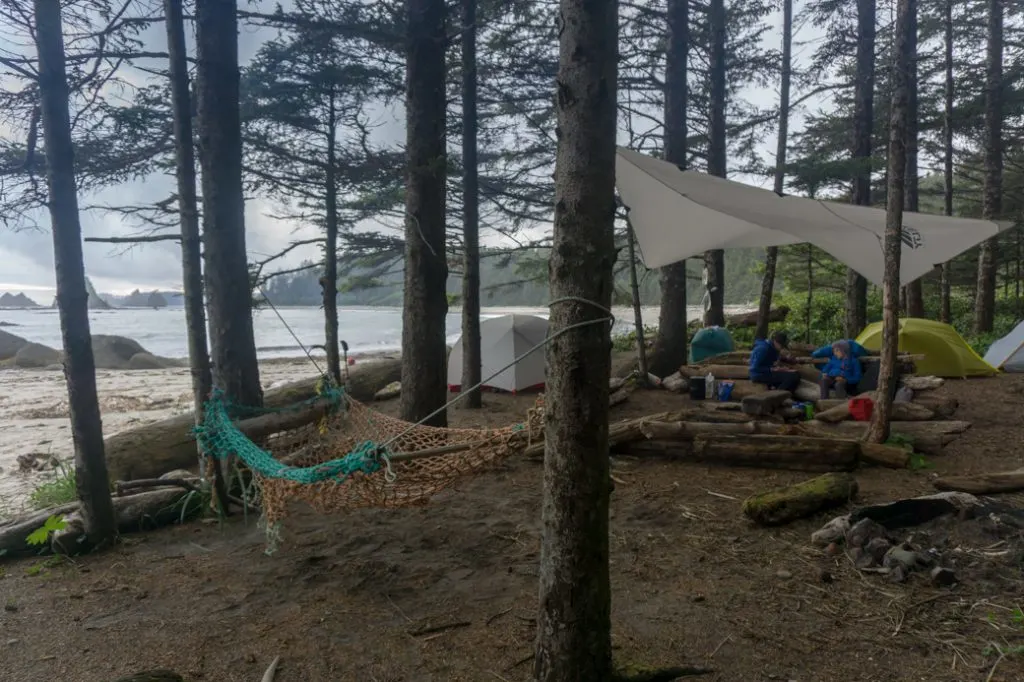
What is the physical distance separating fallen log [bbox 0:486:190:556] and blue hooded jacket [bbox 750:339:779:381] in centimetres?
604

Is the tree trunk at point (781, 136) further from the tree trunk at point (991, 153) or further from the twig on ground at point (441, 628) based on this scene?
the twig on ground at point (441, 628)

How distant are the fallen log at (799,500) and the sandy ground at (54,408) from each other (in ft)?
21.3

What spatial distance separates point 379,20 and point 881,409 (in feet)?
19.8

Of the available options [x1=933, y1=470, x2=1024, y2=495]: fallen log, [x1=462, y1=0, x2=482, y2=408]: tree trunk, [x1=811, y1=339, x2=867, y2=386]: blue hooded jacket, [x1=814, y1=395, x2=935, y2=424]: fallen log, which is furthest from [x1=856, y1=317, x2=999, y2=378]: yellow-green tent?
[x1=462, y1=0, x2=482, y2=408]: tree trunk

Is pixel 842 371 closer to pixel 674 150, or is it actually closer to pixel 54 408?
pixel 674 150

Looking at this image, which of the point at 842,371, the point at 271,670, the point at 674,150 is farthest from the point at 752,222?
the point at 271,670

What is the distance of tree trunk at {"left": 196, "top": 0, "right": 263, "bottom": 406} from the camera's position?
4.76 meters

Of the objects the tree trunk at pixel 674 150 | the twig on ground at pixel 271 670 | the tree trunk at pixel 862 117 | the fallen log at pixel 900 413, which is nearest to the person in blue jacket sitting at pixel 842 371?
the fallen log at pixel 900 413

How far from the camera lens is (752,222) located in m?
4.96

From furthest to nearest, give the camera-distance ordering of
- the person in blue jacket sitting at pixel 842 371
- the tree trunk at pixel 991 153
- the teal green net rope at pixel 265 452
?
the tree trunk at pixel 991 153, the person in blue jacket sitting at pixel 842 371, the teal green net rope at pixel 265 452

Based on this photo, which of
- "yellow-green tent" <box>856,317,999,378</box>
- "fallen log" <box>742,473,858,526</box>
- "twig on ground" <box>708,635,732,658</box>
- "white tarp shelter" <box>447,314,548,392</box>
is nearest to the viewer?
"twig on ground" <box>708,635,732,658</box>

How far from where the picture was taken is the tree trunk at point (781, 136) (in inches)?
399

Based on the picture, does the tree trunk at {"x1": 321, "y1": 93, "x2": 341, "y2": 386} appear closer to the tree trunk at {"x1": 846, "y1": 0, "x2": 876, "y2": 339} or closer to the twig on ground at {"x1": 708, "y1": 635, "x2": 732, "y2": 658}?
the twig on ground at {"x1": 708, "y1": 635, "x2": 732, "y2": 658}

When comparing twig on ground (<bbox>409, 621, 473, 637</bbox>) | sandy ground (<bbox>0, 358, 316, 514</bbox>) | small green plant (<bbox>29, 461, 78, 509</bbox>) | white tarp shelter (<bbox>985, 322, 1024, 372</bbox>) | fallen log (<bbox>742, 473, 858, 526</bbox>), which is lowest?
sandy ground (<bbox>0, 358, 316, 514</bbox>)
